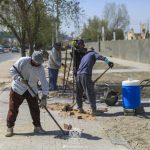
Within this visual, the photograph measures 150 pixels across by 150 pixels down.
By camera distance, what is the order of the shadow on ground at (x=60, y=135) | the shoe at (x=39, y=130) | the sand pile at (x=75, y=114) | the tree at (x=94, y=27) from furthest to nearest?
the tree at (x=94, y=27) → the sand pile at (x=75, y=114) → the shoe at (x=39, y=130) → the shadow on ground at (x=60, y=135)

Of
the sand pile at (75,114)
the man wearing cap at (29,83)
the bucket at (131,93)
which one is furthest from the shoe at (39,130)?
the bucket at (131,93)

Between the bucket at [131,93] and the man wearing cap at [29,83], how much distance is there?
272 cm

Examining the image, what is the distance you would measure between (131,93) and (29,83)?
308cm

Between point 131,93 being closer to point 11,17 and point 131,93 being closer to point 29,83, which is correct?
point 29,83

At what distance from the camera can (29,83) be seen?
905cm

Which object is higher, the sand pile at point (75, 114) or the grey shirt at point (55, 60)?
the grey shirt at point (55, 60)

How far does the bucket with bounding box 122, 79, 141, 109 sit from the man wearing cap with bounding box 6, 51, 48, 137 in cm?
272

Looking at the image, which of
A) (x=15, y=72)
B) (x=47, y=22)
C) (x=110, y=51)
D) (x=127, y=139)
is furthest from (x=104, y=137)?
(x=110, y=51)

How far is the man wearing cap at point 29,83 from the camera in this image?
895 centimetres

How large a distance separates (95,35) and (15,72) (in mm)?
108323

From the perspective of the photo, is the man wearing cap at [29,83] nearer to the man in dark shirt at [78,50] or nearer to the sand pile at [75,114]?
the sand pile at [75,114]

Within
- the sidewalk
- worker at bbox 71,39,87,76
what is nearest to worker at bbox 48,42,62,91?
worker at bbox 71,39,87,76

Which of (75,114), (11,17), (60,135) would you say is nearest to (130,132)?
(60,135)

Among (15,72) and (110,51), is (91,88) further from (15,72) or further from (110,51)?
(110,51)
